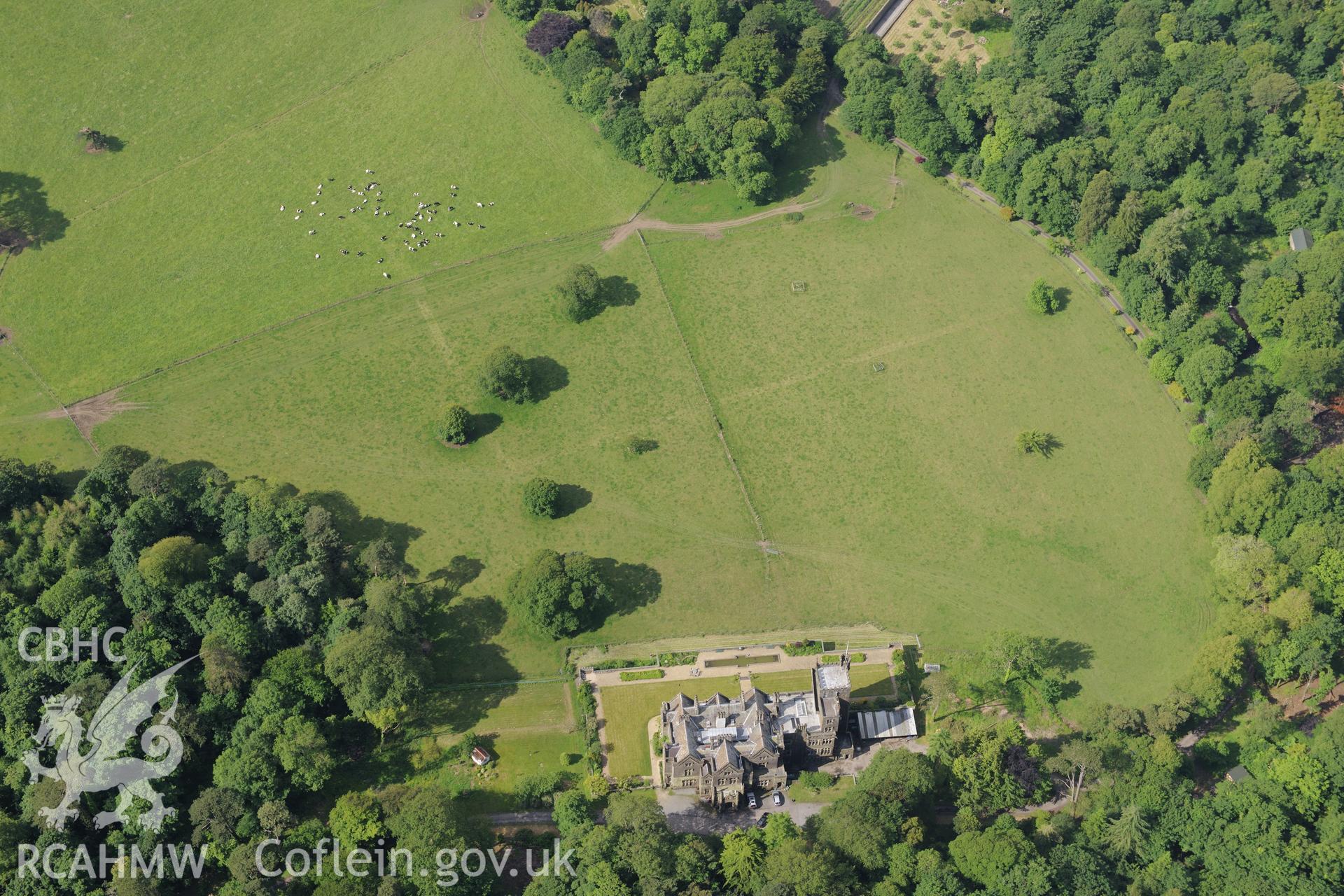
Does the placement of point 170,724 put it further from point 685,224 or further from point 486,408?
point 685,224

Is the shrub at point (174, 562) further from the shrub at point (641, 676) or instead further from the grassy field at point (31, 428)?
the shrub at point (641, 676)

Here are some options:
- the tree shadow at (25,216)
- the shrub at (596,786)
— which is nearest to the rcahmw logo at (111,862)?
the shrub at (596,786)

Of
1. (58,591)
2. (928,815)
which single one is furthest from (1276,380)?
(58,591)

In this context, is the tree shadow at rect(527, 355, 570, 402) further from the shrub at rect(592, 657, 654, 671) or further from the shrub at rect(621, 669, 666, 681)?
the shrub at rect(621, 669, 666, 681)

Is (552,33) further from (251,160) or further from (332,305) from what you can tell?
(332,305)

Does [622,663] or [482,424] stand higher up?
[482,424]

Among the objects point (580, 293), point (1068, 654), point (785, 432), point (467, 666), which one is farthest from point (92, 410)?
point (1068, 654)
